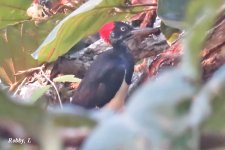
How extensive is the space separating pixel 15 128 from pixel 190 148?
0.22 ft

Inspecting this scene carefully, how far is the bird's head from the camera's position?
7.59 feet

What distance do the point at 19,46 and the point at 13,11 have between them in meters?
0.11

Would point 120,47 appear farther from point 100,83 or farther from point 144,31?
point 144,31

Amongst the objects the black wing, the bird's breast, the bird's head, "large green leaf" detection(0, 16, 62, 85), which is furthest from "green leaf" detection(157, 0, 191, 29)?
the bird's head

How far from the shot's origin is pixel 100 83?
85.9 inches

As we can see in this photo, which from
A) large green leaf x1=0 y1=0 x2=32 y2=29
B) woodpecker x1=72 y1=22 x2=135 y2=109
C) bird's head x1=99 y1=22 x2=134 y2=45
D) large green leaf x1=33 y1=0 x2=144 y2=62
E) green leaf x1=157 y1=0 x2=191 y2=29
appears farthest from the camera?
bird's head x1=99 y1=22 x2=134 y2=45

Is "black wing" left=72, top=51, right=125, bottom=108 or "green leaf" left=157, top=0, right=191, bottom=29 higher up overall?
"green leaf" left=157, top=0, right=191, bottom=29

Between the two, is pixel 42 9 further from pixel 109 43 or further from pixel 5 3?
pixel 109 43

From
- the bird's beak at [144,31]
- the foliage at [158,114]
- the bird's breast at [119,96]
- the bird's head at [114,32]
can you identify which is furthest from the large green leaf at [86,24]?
the foliage at [158,114]

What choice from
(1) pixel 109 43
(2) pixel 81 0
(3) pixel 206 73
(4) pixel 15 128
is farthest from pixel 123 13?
(4) pixel 15 128

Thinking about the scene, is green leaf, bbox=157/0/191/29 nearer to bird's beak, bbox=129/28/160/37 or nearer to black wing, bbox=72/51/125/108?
bird's beak, bbox=129/28/160/37

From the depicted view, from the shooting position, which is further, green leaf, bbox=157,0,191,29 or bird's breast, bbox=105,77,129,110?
bird's breast, bbox=105,77,129,110

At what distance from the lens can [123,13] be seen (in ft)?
5.08

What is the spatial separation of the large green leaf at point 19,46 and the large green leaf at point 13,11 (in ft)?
0.07
